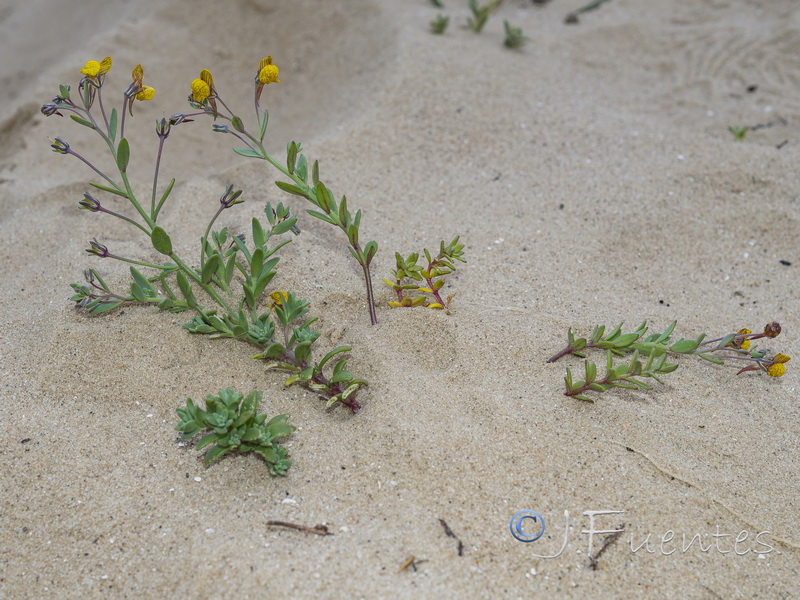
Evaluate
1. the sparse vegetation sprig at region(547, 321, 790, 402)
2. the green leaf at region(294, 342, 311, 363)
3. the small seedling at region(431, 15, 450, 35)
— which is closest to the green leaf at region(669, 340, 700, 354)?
the sparse vegetation sprig at region(547, 321, 790, 402)

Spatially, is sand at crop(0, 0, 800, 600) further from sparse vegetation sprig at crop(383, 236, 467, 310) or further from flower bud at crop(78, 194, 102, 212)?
flower bud at crop(78, 194, 102, 212)

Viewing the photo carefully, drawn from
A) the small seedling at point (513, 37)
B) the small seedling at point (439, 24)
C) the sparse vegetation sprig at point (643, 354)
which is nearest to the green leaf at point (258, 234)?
the sparse vegetation sprig at point (643, 354)

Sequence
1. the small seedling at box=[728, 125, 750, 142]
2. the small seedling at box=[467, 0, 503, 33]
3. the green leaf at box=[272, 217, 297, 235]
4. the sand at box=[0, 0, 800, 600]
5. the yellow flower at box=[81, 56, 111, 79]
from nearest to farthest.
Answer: the sand at box=[0, 0, 800, 600]
the yellow flower at box=[81, 56, 111, 79]
the green leaf at box=[272, 217, 297, 235]
the small seedling at box=[728, 125, 750, 142]
the small seedling at box=[467, 0, 503, 33]

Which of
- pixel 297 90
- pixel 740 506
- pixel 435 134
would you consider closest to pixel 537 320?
pixel 740 506

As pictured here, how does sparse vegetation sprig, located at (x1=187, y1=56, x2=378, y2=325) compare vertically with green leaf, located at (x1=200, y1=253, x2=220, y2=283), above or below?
above

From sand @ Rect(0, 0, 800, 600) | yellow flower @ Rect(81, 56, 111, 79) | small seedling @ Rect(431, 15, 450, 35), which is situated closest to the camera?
sand @ Rect(0, 0, 800, 600)

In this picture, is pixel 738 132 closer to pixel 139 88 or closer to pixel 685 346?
pixel 685 346
